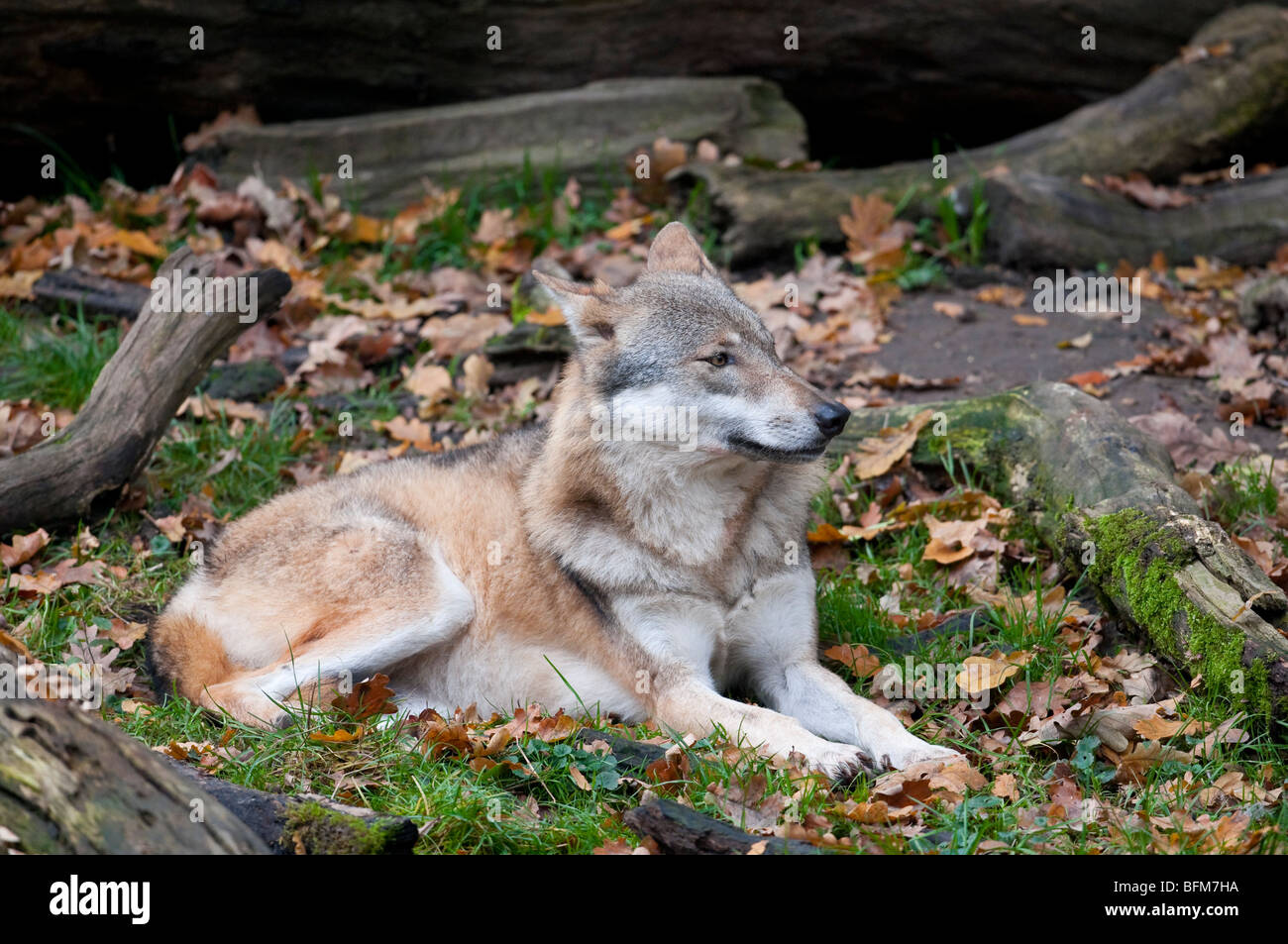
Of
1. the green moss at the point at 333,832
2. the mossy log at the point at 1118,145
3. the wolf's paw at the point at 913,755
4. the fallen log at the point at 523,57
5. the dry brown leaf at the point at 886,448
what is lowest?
the wolf's paw at the point at 913,755

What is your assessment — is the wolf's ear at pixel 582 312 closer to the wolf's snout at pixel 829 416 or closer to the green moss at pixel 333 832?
the wolf's snout at pixel 829 416

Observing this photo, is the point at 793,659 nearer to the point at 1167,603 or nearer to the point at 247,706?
the point at 1167,603

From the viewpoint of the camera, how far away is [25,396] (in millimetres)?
7246

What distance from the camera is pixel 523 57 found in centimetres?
1018

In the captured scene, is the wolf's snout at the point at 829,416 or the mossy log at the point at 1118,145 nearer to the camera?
the wolf's snout at the point at 829,416

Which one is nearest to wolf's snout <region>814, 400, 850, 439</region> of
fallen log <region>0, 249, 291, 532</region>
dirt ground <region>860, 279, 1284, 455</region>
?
dirt ground <region>860, 279, 1284, 455</region>

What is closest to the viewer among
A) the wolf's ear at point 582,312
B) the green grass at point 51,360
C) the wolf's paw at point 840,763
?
the wolf's paw at point 840,763

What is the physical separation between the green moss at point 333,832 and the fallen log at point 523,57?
25.7ft

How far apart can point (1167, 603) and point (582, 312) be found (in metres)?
2.63

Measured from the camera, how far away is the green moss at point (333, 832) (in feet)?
11.2

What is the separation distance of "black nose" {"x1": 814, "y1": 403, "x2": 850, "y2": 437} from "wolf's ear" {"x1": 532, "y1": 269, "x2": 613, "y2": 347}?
39.6 inches

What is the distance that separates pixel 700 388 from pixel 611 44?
20.8ft

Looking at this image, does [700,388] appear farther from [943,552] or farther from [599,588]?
[943,552]

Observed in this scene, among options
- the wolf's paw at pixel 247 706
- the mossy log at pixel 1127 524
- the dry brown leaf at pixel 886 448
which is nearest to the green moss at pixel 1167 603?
the mossy log at pixel 1127 524
